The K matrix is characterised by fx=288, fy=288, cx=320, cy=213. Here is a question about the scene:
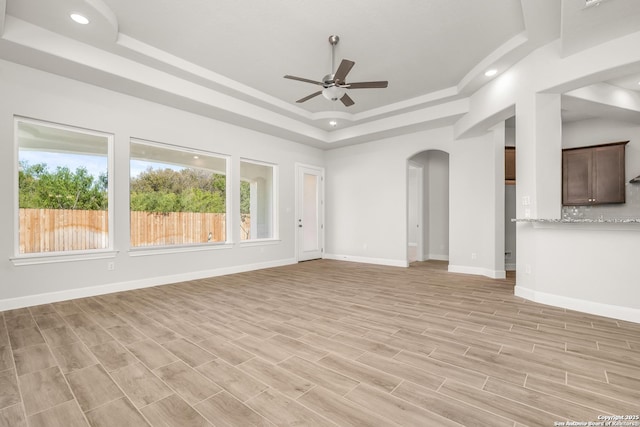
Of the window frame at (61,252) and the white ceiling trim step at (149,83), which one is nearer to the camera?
the white ceiling trim step at (149,83)

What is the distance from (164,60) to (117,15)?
79 cm

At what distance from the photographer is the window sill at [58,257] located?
3.53m

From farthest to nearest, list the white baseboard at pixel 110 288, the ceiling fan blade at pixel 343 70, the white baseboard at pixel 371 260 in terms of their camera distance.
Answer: the white baseboard at pixel 371 260
the white baseboard at pixel 110 288
the ceiling fan blade at pixel 343 70

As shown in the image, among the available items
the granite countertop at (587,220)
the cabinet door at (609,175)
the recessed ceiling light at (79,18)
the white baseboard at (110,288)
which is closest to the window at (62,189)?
the white baseboard at (110,288)

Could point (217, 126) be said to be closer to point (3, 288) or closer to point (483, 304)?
point (3, 288)

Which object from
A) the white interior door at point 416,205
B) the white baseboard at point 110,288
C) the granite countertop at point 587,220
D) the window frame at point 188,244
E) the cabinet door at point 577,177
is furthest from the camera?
the white interior door at point 416,205

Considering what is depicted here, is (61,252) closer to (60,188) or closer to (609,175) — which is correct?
(60,188)

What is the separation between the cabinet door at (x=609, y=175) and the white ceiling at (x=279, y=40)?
1.44 m

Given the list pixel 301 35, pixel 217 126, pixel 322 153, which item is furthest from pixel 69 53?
pixel 322 153

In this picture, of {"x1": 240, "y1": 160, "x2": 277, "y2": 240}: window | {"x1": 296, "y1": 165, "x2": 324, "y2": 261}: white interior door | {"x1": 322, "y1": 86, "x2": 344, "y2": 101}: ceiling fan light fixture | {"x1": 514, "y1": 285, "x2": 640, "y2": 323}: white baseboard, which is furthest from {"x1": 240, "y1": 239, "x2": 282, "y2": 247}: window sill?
{"x1": 514, "y1": 285, "x2": 640, "y2": 323}: white baseboard

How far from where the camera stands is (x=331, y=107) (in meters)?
6.06

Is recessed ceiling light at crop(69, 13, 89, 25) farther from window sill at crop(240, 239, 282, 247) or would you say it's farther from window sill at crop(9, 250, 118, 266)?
window sill at crop(240, 239, 282, 247)

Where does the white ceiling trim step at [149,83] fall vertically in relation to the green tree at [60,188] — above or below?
above

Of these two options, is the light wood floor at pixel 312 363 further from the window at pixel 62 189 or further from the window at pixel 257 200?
the window at pixel 257 200
